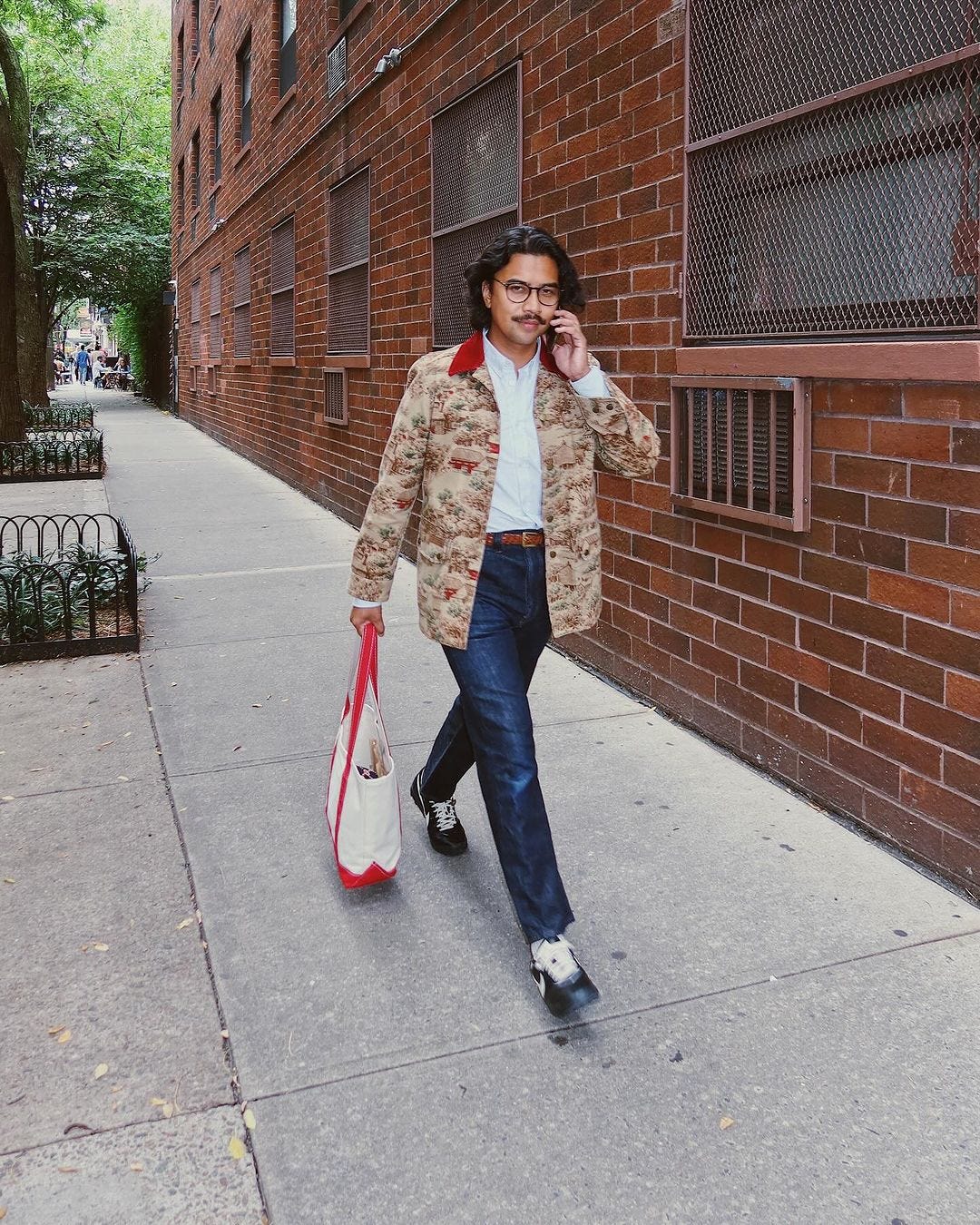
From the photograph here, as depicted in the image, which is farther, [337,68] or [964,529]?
[337,68]

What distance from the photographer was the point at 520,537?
2961 mm

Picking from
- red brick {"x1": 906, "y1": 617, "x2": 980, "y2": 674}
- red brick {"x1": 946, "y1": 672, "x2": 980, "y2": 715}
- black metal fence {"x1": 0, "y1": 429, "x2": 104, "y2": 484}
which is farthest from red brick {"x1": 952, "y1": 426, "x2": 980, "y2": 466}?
black metal fence {"x1": 0, "y1": 429, "x2": 104, "y2": 484}

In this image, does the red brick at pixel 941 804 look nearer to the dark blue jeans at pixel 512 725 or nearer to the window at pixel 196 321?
the dark blue jeans at pixel 512 725

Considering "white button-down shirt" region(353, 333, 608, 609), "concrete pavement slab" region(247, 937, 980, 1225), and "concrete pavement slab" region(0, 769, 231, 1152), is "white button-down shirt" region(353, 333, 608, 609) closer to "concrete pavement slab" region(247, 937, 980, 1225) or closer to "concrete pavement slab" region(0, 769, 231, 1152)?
"concrete pavement slab" region(247, 937, 980, 1225)

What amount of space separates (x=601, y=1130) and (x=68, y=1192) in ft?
3.46

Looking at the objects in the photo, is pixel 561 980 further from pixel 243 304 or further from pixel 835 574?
pixel 243 304

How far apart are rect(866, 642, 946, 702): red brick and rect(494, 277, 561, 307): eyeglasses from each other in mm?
1644

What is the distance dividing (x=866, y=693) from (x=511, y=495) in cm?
157

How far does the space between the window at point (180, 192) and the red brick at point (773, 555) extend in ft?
80.6

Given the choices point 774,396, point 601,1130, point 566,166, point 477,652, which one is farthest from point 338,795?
point 566,166

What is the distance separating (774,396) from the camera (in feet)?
13.5

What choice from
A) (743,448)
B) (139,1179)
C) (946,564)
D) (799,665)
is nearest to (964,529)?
(946,564)

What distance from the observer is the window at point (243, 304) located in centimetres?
1664

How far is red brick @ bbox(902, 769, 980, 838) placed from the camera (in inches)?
132
